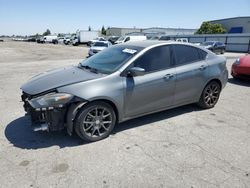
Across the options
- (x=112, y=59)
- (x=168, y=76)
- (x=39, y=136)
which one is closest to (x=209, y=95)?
(x=168, y=76)

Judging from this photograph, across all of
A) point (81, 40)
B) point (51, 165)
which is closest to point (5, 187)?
point (51, 165)

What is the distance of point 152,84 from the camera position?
420cm

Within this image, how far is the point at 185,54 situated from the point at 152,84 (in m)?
1.19

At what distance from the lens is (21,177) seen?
114 inches

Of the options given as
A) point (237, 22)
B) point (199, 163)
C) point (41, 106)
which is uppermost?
point (237, 22)

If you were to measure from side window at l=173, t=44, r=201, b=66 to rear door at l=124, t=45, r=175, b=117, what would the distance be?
0.65 ft

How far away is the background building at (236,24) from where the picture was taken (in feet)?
152

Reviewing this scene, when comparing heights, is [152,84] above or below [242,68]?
above

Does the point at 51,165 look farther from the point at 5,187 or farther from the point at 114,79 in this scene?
the point at 114,79

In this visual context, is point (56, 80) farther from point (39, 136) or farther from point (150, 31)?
point (150, 31)

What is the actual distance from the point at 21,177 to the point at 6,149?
2.74ft

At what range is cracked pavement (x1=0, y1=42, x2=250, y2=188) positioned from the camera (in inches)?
113

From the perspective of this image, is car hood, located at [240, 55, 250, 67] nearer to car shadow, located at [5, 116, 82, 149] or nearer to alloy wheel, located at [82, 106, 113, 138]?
alloy wheel, located at [82, 106, 113, 138]

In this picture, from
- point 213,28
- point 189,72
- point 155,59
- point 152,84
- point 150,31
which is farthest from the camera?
point 150,31
